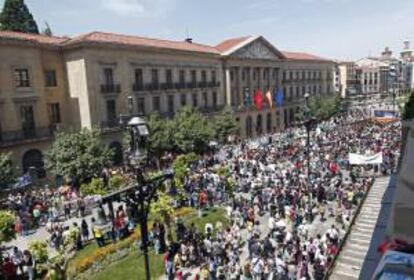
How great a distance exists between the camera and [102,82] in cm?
3709

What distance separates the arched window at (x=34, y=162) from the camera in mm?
32094

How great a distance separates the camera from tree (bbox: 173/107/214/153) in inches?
1492

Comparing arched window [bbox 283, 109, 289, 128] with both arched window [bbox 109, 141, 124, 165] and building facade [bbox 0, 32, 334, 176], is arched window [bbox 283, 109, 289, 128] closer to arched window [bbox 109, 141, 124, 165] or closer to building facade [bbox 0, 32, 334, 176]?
building facade [bbox 0, 32, 334, 176]

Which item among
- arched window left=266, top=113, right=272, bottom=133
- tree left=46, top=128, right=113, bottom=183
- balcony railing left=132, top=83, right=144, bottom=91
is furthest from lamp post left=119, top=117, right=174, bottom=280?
arched window left=266, top=113, right=272, bottom=133

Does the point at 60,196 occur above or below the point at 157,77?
below

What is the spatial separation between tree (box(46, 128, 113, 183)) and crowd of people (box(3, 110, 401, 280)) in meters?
1.14

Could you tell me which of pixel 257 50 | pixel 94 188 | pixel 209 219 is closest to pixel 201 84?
pixel 257 50

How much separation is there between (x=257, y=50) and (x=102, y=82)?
29952mm

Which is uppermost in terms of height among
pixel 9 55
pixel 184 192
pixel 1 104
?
pixel 9 55

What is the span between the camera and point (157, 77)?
142ft

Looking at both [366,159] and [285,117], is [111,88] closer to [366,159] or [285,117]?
[366,159]

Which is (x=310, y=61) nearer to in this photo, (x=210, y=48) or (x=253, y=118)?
(x=253, y=118)

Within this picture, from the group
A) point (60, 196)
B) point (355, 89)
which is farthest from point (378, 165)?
point (355, 89)

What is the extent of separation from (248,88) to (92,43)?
28466mm
